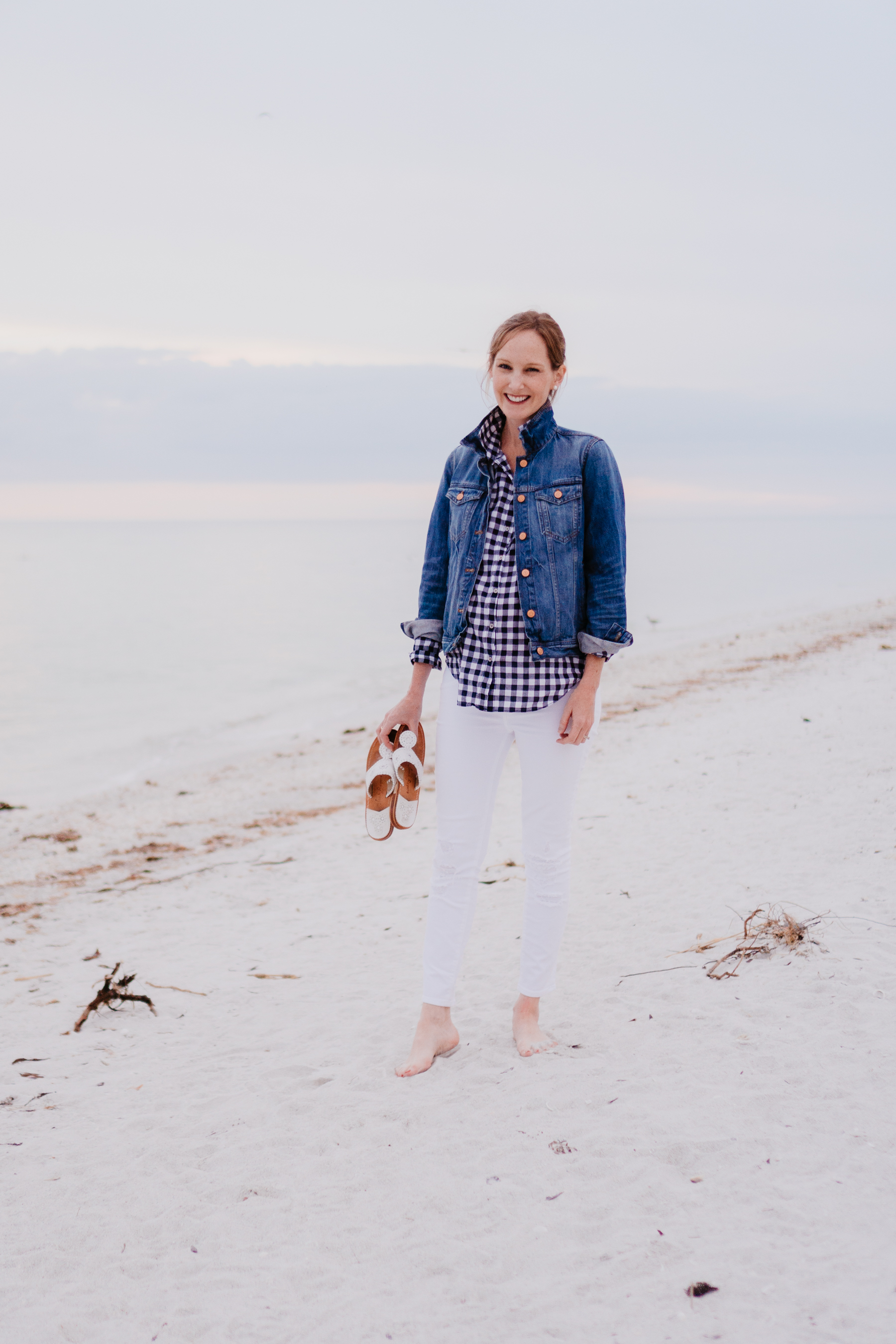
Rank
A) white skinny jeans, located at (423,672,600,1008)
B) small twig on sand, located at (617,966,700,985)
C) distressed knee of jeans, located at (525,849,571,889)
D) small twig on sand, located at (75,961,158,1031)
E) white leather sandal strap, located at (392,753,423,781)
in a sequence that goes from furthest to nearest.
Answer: small twig on sand, located at (75,961,158,1031) < small twig on sand, located at (617,966,700,985) < white leather sandal strap, located at (392,753,423,781) < distressed knee of jeans, located at (525,849,571,889) < white skinny jeans, located at (423,672,600,1008)

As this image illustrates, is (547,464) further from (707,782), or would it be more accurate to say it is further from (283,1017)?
(707,782)

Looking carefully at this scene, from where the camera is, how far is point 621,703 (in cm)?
1029

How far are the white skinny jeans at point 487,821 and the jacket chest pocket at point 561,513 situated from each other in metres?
0.50

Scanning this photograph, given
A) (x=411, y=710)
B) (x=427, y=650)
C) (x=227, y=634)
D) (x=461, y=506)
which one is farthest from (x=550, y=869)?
(x=227, y=634)

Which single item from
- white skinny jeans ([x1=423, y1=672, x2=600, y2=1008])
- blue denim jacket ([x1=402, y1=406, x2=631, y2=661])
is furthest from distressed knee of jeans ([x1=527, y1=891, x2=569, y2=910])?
blue denim jacket ([x1=402, y1=406, x2=631, y2=661])

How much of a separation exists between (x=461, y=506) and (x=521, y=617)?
42 cm

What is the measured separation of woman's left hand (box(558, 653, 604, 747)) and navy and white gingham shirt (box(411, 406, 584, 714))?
44mm

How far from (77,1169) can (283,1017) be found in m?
1.04

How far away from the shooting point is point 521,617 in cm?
262

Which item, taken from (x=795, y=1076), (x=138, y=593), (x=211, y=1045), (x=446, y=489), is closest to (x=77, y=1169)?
(x=211, y=1045)

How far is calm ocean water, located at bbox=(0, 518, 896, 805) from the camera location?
1180 cm

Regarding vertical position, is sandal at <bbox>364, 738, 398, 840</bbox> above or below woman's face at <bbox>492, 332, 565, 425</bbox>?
below

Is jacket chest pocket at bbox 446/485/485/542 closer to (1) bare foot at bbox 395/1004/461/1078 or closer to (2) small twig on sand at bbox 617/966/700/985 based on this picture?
(1) bare foot at bbox 395/1004/461/1078

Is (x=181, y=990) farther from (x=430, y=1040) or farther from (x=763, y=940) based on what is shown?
(x=763, y=940)
